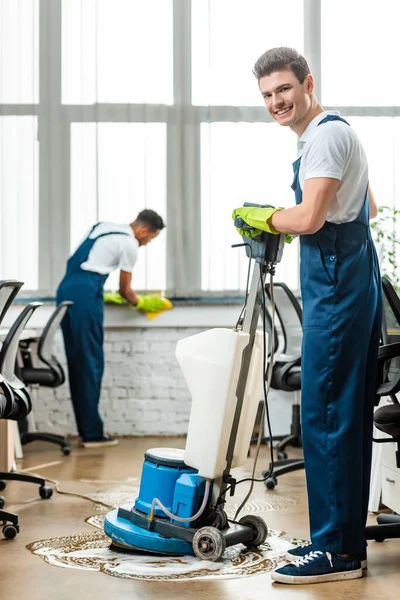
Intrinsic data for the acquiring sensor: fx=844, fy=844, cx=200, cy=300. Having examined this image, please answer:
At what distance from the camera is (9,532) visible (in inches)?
111

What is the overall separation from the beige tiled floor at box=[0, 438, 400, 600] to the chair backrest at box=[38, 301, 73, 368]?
90 centimetres

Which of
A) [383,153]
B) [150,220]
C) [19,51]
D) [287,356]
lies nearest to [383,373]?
[287,356]

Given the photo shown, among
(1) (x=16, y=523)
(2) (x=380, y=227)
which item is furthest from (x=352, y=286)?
(2) (x=380, y=227)

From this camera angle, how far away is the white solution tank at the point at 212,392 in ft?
8.09

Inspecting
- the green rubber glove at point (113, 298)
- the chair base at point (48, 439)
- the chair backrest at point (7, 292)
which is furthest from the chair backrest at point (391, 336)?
the green rubber glove at point (113, 298)

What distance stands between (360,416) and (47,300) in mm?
3584

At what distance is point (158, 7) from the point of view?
18.6 feet

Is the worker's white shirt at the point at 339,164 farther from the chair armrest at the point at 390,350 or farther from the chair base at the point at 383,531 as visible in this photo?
the chair base at the point at 383,531

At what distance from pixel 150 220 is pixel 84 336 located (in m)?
0.83

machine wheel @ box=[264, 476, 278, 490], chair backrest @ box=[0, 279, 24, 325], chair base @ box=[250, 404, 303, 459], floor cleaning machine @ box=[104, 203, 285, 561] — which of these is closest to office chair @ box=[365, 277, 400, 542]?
floor cleaning machine @ box=[104, 203, 285, 561]

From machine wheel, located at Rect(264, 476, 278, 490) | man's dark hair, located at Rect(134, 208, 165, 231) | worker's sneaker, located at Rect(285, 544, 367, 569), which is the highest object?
man's dark hair, located at Rect(134, 208, 165, 231)

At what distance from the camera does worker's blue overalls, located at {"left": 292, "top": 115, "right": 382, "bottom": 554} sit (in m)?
2.29

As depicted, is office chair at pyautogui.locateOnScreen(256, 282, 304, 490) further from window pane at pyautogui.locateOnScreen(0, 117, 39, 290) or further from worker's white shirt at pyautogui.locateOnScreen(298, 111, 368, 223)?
window pane at pyautogui.locateOnScreen(0, 117, 39, 290)

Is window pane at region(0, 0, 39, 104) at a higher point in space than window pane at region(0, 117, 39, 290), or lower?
higher
